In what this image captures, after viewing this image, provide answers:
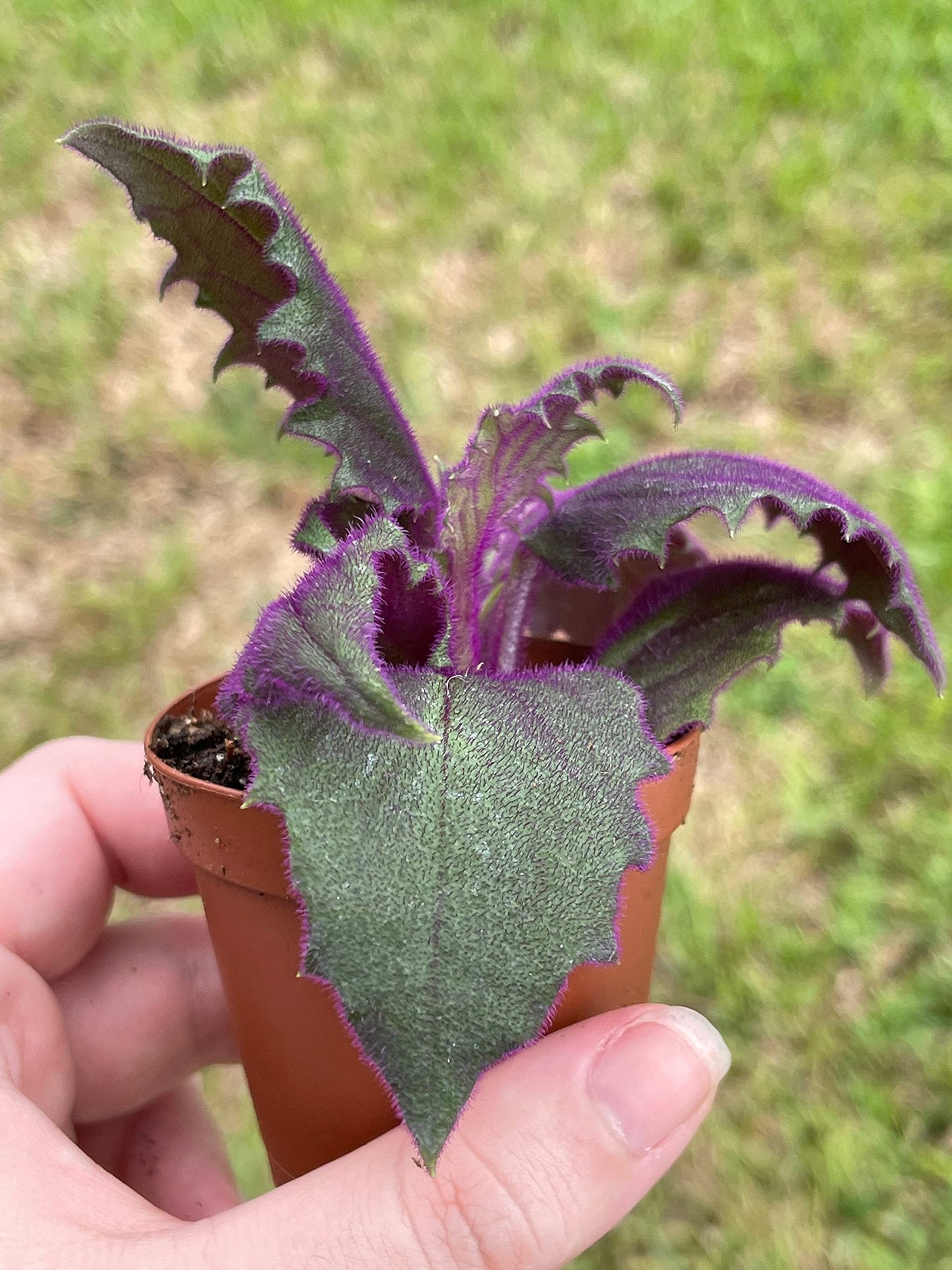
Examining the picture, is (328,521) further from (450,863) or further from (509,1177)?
(509,1177)

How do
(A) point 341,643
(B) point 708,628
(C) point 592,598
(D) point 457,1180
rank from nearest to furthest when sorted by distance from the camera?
1. (A) point 341,643
2. (D) point 457,1180
3. (B) point 708,628
4. (C) point 592,598

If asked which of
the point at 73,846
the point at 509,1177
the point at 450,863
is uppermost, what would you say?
the point at 450,863

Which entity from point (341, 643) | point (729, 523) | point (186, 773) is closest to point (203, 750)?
point (186, 773)

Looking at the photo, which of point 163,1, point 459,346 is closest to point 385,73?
point 163,1

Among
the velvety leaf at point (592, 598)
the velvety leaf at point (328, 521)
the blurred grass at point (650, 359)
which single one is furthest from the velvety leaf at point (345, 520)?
the blurred grass at point (650, 359)

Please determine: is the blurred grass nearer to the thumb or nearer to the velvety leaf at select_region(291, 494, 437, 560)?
the thumb

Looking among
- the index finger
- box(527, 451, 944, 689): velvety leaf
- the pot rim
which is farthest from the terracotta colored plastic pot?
the index finger
